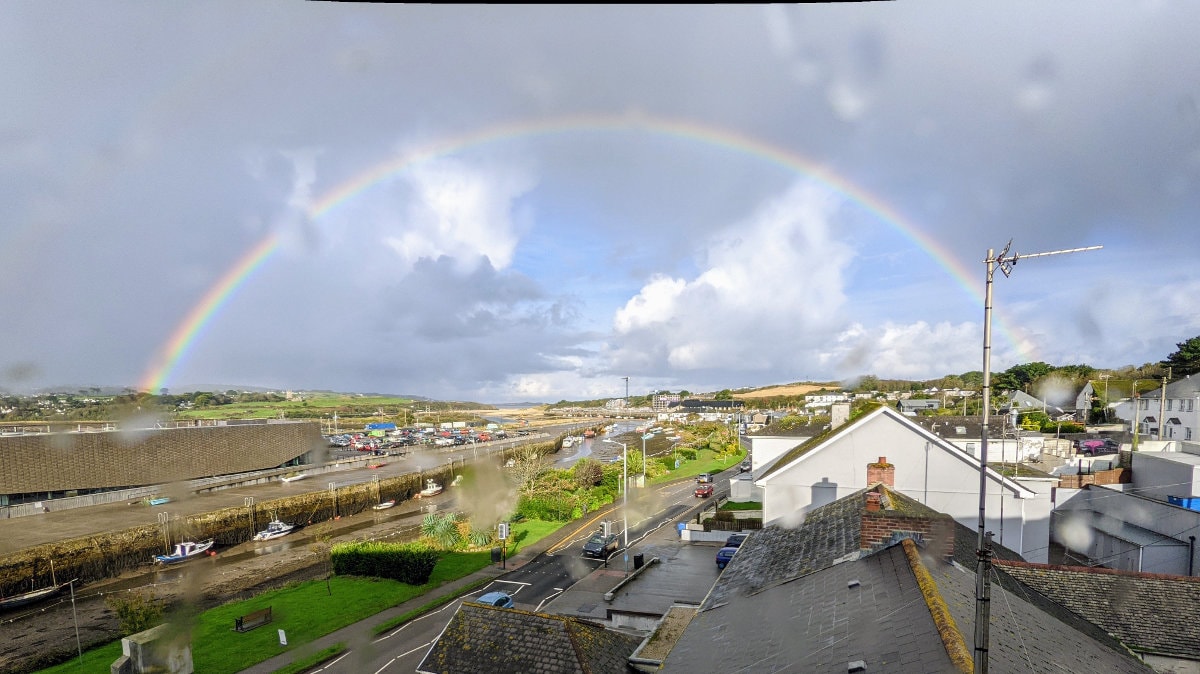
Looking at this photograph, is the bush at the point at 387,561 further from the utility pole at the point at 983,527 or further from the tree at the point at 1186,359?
the tree at the point at 1186,359

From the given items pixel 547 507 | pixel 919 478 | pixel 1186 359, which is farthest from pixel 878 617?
pixel 1186 359

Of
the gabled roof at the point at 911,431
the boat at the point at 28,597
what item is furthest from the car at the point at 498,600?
the boat at the point at 28,597

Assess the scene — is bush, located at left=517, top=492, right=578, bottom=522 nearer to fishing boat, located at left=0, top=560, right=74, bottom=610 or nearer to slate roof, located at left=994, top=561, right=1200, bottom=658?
fishing boat, located at left=0, top=560, right=74, bottom=610

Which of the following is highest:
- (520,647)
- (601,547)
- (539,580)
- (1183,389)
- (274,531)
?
(1183,389)

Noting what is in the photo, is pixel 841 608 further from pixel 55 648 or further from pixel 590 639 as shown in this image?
pixel 55 648

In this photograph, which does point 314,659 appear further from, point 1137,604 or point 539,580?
point 1137,604

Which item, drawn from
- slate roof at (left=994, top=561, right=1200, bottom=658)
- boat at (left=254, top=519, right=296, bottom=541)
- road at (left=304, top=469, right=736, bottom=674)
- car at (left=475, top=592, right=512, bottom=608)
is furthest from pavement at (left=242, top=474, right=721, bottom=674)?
boat at (left=254, top=519, right=296, bottom=541)

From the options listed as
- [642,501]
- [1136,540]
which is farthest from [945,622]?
[642,501]
